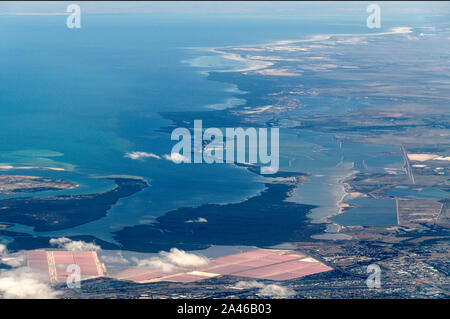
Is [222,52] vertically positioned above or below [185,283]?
above

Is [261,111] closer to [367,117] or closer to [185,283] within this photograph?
[367,117]

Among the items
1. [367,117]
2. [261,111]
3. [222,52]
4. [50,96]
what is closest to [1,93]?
[50,96]

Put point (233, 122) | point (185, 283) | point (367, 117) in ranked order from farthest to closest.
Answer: point (367, 117)
point (233, 122)
point (185, 283)

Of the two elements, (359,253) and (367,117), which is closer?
(359,253)

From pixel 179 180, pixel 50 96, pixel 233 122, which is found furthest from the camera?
pixel 50 96

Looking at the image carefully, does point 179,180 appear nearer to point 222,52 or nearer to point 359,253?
point 359,253

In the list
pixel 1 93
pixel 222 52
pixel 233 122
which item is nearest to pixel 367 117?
pixel 233 122

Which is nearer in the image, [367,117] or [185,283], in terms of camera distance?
[185,283]

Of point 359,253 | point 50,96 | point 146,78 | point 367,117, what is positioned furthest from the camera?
point 146,78

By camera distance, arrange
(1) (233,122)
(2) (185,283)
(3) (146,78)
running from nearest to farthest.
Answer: (2) (185,283), (1) (233,122), (3) (146,78)
